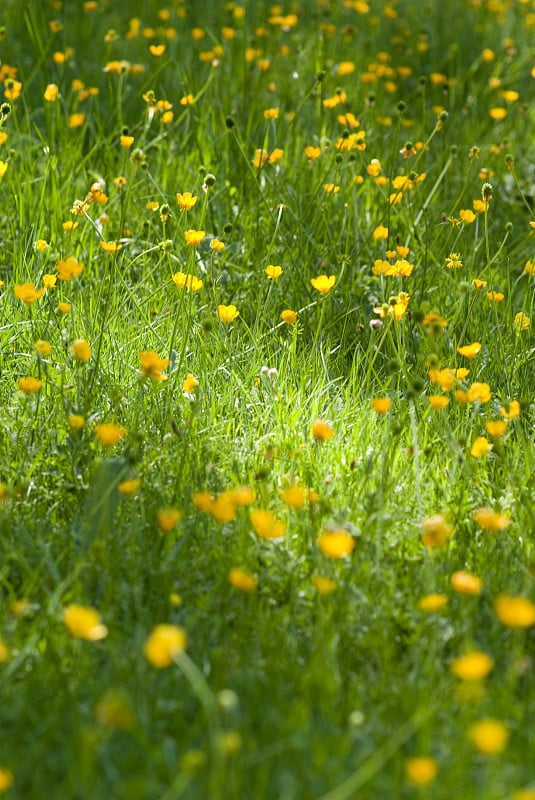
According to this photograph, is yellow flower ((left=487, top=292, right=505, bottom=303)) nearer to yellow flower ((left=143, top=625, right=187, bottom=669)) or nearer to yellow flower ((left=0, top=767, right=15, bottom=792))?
yellow flower ((left=143, top=625, right=187, bottom=669))

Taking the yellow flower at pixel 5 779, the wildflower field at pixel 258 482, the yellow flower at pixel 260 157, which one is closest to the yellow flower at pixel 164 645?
the wildflower field at pixel 258 482

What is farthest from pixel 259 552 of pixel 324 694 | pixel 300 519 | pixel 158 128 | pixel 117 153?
pixel 158 128

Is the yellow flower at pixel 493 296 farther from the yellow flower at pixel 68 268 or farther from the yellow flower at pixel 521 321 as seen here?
the yellow flower at pixel 68 268

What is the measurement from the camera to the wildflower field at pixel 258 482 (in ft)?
4.78

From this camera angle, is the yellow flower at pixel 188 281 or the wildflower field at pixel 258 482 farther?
the yellow flower at pixel 188 281

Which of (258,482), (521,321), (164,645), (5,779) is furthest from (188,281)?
(5,779)

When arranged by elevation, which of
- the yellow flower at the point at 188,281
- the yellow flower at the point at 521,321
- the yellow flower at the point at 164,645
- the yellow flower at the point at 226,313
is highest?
the yellow flower at the point at 164,645

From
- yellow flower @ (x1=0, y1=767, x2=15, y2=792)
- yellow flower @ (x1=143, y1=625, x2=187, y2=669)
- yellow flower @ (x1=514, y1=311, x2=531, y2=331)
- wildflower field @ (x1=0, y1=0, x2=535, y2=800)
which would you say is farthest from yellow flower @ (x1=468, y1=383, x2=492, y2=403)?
yellow flower @ (x1=0, y1=767, x2=15, y2=792)

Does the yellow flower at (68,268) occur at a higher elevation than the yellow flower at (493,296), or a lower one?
higher

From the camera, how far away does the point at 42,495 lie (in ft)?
6.82

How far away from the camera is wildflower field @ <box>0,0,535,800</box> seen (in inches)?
57.3

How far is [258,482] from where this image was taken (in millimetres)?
2109

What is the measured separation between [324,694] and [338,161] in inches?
65.8

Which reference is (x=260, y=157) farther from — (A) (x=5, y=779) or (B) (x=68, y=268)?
(A) (x=5, y=779)
